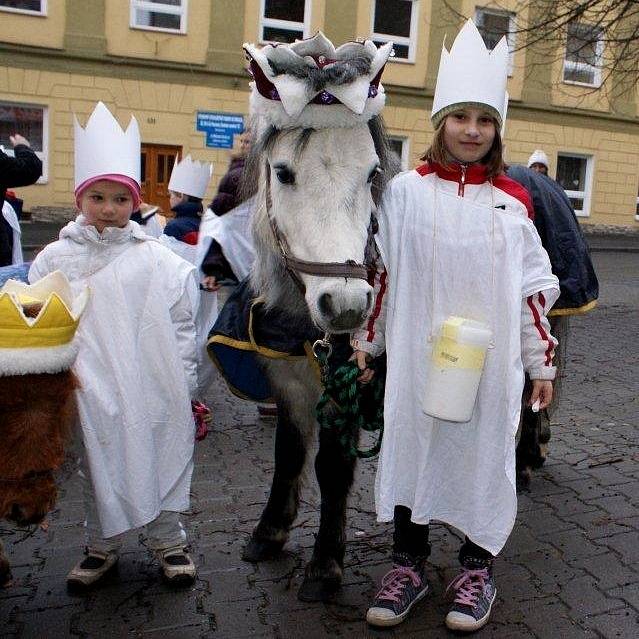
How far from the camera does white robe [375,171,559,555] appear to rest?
8.95 ft

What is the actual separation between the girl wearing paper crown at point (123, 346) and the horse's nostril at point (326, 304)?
0.84m

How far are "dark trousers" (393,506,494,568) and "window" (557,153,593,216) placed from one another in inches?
908

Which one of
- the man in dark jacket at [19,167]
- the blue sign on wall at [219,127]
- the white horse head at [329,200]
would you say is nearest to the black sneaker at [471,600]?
the white horse head at [329,200]

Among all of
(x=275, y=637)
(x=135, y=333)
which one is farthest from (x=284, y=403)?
(x=275, y=637)

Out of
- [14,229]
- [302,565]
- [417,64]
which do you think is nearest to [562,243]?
[302,565]

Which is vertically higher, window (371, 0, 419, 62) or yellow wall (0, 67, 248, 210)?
window (371, 0, 419, 62)

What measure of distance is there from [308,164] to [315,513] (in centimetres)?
206

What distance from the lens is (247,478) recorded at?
4.39m

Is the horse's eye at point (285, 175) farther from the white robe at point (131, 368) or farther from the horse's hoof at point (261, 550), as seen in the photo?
the horse's hoof at point (261, 550)

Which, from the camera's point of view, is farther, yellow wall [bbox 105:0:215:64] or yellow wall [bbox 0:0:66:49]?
yellow wall [bbox 105:0:215:64]

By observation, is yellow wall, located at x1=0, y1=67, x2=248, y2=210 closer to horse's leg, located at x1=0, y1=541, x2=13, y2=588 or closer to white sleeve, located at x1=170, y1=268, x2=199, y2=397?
white sleeve, located at x1=170, y1=268, x2=199, y2=397

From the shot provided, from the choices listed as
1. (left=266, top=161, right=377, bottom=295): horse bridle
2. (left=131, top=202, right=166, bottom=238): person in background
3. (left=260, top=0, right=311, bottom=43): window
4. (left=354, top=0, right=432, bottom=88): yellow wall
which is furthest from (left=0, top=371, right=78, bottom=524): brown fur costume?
(left=354, top=0, right=432, bottom=88): yellow wall

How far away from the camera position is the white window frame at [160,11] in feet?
62.5

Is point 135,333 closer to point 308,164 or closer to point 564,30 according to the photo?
point 308,164
